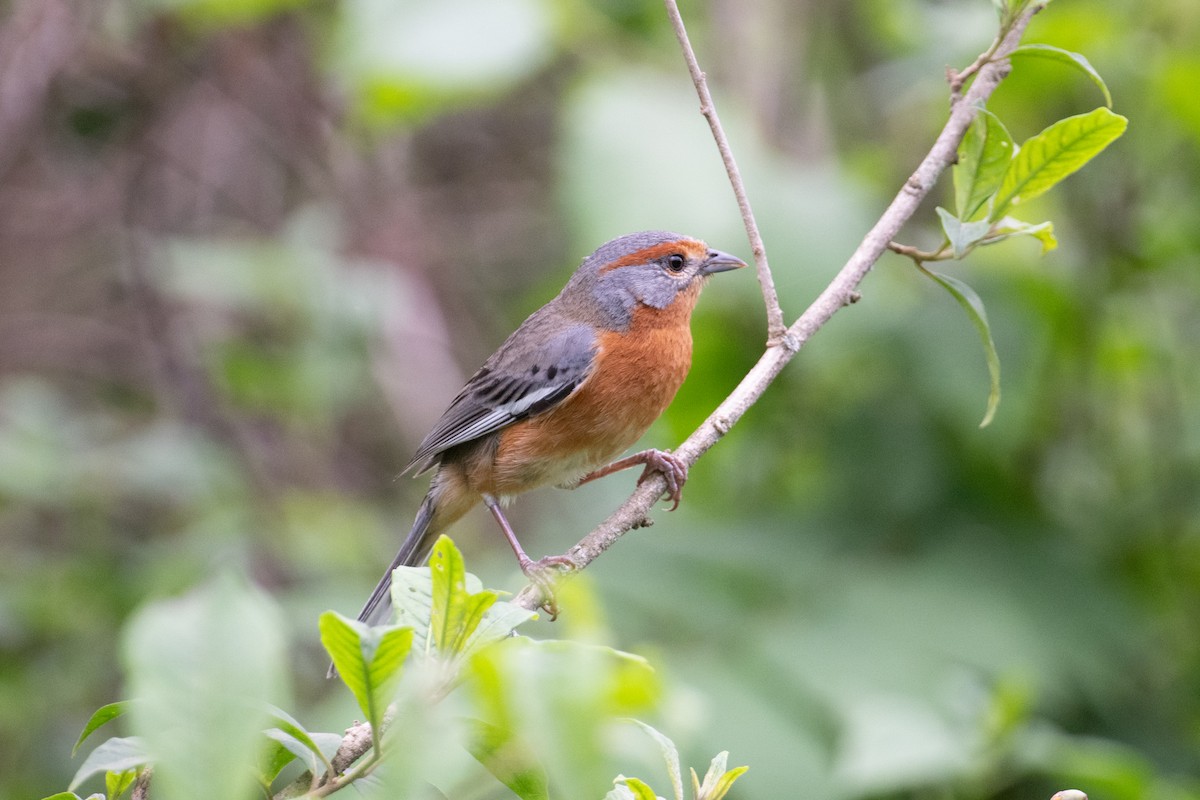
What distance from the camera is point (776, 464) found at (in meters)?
5.77

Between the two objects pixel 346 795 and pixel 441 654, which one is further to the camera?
pixel 346 795

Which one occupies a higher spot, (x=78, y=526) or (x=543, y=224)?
(x=543, y=224)

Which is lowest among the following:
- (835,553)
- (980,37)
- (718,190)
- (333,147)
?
(835,553)

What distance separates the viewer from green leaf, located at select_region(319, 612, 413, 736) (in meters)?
1.37

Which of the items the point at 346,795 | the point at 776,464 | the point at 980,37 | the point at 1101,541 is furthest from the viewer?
the point at 776,464

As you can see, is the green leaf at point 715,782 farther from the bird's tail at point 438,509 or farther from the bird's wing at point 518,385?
the bird's tail at point 438,509

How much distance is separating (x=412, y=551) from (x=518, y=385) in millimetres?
718

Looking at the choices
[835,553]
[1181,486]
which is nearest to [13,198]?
[835,553]

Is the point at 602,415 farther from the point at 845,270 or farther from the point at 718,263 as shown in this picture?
the point at 845,270

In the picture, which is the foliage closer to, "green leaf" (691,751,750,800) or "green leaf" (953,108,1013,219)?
"green leaf" (691,751,750,800)

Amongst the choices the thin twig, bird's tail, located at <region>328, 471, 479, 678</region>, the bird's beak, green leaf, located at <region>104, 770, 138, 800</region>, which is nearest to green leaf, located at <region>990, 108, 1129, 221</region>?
the thin twig

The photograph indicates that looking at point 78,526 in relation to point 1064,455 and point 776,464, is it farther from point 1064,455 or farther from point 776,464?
point 1064,455

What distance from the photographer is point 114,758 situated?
5.20 ft

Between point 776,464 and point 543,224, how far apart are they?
161 inches
